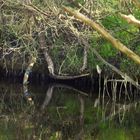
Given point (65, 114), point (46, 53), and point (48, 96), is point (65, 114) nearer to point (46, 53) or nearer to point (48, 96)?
point (48, 96)

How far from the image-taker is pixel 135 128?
11500 mm

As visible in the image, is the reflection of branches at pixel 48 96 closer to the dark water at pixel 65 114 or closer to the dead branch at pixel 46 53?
the dark water at pixel 65 114

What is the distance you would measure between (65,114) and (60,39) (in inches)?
194

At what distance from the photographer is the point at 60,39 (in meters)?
17.1

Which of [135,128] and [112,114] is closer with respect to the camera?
[135,128]

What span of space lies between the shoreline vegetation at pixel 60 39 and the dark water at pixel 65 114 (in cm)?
91

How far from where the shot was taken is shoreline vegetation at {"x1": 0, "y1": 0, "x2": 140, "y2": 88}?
615 inches

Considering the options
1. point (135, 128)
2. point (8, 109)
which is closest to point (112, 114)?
point (135, 128)

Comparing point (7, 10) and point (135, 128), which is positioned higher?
point (7, 10)

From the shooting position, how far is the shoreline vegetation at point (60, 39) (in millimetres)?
15617

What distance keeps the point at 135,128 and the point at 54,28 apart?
602cm

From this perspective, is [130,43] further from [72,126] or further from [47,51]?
[72,126]

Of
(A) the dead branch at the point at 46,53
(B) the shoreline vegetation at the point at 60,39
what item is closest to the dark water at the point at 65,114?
(A) the dead branch at the point at 46,53

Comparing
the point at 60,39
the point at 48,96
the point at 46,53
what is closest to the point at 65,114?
the point at 48,96
